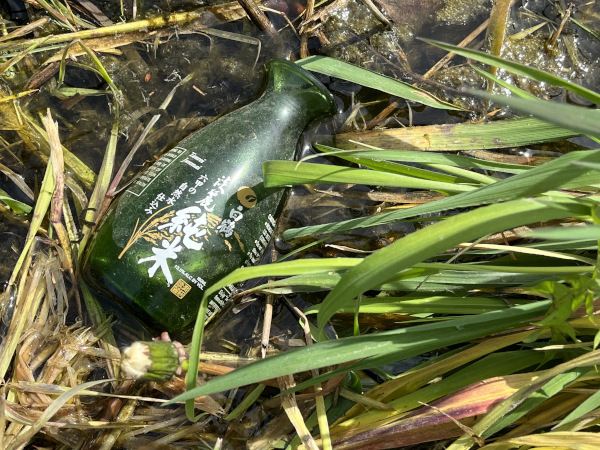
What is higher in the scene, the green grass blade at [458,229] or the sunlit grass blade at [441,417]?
the green grass blade at [458,229]

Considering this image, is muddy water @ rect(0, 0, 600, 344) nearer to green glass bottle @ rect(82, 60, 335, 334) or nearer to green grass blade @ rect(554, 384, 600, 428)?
green glass bottle @ rect(82, 60, 335, 334)

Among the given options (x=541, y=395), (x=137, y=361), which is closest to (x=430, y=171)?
(x=541, y=395)

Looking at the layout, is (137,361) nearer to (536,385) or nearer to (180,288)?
(180,288)

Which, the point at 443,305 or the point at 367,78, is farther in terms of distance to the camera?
the point at 367,78

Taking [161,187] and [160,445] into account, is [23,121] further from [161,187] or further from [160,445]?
[160,445]

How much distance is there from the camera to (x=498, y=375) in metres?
1.36

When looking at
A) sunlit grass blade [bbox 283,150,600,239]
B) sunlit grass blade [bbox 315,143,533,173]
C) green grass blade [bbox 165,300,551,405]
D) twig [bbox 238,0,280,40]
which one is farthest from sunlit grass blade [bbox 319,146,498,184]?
twig [bbox 238,0,280,40]

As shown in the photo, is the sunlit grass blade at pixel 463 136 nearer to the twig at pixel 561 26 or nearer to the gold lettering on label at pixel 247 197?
the gold lettering on label at pixel 247 197

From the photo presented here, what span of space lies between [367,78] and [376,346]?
0.81 metres

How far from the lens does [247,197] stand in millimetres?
1458

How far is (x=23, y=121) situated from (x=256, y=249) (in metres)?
0.85

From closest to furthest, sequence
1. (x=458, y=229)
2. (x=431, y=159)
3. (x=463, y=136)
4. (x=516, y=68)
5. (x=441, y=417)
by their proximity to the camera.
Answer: (x=458, y=229)
(x=516, y=68)
(x=441, y=417)
(x=431, y=159)
(x=463, y=136)

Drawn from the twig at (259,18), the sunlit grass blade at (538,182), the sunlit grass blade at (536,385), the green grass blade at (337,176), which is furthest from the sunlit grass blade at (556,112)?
the twig at (259,18)

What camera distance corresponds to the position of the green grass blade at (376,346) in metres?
1.10
